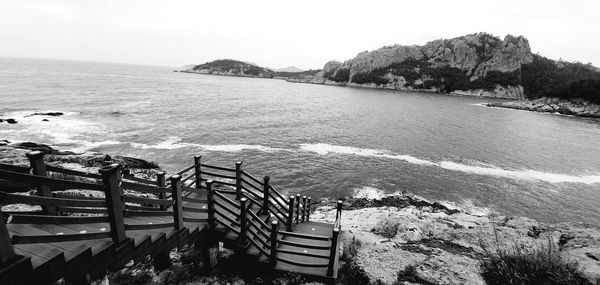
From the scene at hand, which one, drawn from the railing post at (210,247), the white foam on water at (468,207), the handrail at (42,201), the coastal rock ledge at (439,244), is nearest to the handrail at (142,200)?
the handrail at (42,201)

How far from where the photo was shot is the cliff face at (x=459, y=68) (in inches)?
6043

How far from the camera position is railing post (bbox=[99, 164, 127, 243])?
4.64 m

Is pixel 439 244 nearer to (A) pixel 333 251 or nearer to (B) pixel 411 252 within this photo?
(B) pixel 411 252

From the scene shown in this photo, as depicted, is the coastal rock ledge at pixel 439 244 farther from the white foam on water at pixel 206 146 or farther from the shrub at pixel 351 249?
the white foam on water at pixel 206 146

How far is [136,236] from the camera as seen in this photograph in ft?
19.0

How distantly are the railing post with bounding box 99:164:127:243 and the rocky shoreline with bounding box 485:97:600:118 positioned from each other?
4639 inches

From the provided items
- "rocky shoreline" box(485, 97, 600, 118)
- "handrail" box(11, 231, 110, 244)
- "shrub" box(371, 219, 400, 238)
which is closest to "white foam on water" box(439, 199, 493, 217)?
"shrub" box(371, 219, 400, 238)

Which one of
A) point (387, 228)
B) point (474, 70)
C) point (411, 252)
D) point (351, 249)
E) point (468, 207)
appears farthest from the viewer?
point (474, 70)

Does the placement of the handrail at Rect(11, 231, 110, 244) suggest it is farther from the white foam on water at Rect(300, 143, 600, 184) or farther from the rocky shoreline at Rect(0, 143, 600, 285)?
the white foam on water at Rect(300, 143, 600, 184)

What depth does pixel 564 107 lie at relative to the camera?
88.6 meters

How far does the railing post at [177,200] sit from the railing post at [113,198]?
4.57ft

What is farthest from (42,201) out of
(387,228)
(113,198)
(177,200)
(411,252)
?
(387,228)

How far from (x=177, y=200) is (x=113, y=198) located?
1.84 m

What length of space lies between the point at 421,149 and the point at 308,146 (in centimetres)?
1473
